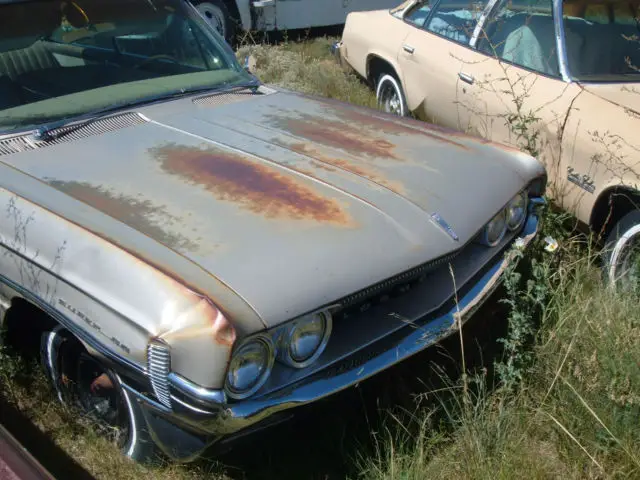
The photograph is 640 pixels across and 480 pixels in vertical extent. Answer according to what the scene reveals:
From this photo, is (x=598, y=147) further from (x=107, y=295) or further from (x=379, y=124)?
(x=107, y=295)

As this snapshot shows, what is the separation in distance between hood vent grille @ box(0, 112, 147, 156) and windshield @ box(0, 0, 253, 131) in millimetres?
83

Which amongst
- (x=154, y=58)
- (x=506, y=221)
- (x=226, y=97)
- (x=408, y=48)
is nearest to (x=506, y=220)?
(x=506, y=221)

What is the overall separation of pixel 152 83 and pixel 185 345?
1.95m

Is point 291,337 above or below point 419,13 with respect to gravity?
below

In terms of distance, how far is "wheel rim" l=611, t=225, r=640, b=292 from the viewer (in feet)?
10.5

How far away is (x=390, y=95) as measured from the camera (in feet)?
18.7

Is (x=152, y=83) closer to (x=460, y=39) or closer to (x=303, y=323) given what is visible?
(x=303, y=323)

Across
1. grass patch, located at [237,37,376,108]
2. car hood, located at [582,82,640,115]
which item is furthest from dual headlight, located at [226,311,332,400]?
grass patch, located at [237,37,376,108]

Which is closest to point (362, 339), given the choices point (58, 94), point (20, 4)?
point (58, 94)

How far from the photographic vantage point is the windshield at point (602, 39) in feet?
12.9

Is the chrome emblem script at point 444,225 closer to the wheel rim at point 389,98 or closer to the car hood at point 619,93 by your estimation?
the car hood at point 619,93

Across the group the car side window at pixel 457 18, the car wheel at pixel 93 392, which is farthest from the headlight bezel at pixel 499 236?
the car side window at pixel 457 18

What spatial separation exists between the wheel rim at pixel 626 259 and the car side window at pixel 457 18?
191 centimetres

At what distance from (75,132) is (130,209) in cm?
81
